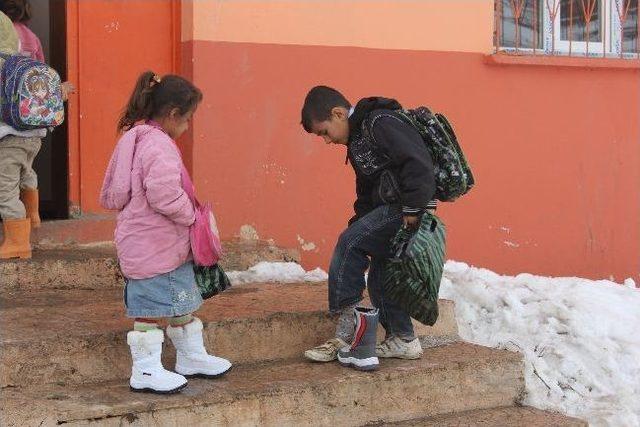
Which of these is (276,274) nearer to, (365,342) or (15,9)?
(365,342)

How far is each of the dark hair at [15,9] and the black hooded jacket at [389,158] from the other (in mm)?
2372

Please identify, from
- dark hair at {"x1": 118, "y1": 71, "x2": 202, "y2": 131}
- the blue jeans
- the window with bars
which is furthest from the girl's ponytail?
the window with bars

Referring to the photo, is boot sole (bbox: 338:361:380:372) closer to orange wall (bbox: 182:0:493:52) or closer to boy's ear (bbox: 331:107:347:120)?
boy's ear (bbox: 331:107:347:120)

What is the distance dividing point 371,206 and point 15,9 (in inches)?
99.5

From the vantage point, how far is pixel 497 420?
4281 millimetres

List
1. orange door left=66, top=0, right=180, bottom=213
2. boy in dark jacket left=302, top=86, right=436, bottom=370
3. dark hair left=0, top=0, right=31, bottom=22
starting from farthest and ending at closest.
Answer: orange door left=66, top=0, right=180, bottom=213 → dark hair left=0, top=0, right=31, bottom=22 → boy in dark jacket left=302, top=86, right=436, bottom=370

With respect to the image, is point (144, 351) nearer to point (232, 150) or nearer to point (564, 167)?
point (232, 150)

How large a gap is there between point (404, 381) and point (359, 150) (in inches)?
40.0

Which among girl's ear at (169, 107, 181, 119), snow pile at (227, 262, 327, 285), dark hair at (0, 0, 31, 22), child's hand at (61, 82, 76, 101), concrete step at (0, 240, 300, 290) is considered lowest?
snow pile at (227, 262, 327, 285)

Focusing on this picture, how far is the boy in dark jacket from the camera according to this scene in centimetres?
401

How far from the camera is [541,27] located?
697 cm

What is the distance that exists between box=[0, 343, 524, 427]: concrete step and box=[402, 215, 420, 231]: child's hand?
25.4 inches

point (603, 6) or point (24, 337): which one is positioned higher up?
point (603, 6)

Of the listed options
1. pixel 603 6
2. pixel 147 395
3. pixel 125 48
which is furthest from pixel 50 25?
pixel 603 6
